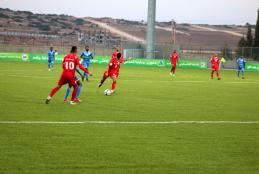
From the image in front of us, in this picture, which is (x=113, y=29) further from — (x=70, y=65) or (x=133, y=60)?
Result: (x=70, y=65)

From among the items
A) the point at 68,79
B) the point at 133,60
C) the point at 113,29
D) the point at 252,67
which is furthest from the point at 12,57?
the point at 113,29

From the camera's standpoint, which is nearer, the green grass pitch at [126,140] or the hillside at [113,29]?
the green grass pitch at [126,140]

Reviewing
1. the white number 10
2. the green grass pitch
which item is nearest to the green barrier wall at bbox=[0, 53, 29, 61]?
the green grass pitch

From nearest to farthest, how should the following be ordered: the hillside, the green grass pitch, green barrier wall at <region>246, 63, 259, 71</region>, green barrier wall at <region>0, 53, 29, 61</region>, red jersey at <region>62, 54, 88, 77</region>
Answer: the green grass pitch < red jersey at <region>62, 54, 88, 77</region> < green barrier wall at <region>246, 63, 259, 71</region> < green barrier wall at <region>0, 53, 29, 61</region> < the hillside

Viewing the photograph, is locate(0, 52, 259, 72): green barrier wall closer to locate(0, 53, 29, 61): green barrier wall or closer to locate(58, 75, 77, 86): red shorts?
locate(0, 53, 29, 61): green barrier wall

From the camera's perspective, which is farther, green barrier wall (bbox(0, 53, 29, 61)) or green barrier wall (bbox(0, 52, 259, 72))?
green barrier wall (bbox(0, 52, 259, 72))

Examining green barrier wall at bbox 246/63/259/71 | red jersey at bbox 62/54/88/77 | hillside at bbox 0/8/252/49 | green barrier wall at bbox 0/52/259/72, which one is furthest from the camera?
hillside at bbox 0/8/252/49

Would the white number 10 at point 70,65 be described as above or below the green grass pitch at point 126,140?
above

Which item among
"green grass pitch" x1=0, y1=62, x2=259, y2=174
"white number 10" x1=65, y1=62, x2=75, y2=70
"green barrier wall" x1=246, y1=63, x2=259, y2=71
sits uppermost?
"white number 10" x1=65, y1=62, x2=75, y2=70

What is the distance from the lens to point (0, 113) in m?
14.7

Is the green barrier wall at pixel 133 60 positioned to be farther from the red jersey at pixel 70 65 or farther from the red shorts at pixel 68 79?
the red jersey at pixel 70 65

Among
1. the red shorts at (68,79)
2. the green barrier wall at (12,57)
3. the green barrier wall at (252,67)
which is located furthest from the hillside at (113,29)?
the red shorts at (68,79)

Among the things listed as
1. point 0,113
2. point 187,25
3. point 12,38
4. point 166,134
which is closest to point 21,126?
point 0,113

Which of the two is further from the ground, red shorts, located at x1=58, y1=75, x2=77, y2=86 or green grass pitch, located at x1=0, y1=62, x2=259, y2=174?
red shorts, located at x1=58, y1=75, x2=77, y2=86
